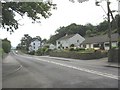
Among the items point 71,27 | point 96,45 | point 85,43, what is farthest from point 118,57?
point 71,27

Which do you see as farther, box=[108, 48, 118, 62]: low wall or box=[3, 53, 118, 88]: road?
box=[108, 48, 118, 62]: low wall

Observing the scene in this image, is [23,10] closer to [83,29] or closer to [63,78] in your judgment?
[63,78]

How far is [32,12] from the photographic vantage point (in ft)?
98.2

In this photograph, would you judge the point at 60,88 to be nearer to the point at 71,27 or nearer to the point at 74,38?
the point at 74,38

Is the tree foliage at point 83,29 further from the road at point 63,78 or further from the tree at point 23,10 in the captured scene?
the road at point 63,78

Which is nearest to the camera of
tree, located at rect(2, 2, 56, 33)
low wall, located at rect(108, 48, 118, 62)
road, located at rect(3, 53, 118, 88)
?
road, located at rect(3, 53, 118, 88)

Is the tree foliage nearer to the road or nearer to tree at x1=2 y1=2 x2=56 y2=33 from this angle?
tree at x1=2 y1=2 x2=56 y2=33

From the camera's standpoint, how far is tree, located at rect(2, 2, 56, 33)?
28402 millimetres

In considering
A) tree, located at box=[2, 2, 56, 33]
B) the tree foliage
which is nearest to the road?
tree, located at box=[2, 2, 56, 33]

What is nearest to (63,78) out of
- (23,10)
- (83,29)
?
(23,10)

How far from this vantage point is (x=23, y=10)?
30156mm

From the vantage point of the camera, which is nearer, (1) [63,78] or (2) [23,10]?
(1) [63,78]

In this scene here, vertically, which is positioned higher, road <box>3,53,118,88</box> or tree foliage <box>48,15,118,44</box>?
tree foliage <box>48,15,118,44</box>

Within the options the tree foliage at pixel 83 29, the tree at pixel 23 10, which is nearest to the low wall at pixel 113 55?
the tree at pixel 23 10
